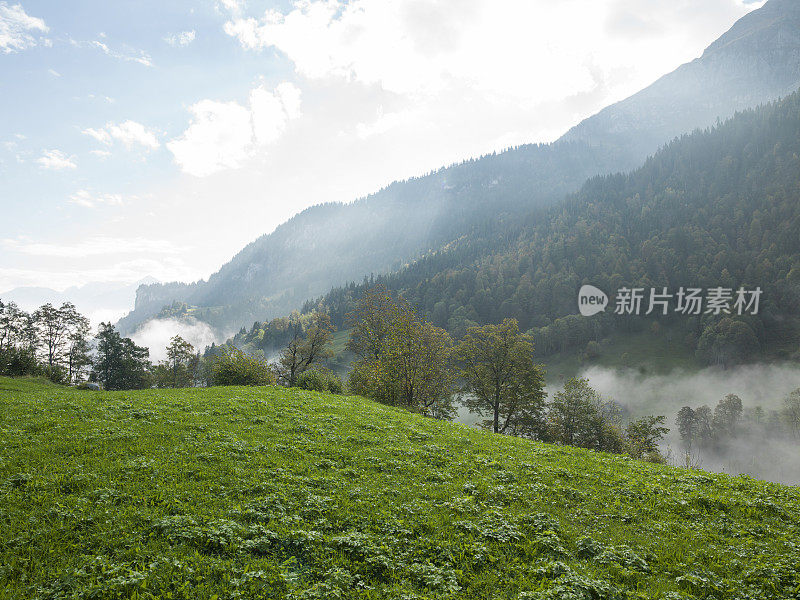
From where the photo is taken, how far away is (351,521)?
12578 millimetres

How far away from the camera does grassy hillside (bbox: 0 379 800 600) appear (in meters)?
9.68

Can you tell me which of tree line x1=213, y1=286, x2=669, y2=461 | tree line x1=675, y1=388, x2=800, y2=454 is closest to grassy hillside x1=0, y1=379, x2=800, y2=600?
tree line x1=213, y1=286, x2=669, y2=461

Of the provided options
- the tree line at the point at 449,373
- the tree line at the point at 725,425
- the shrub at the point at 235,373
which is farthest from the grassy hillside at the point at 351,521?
the tree line at the point at 725,425

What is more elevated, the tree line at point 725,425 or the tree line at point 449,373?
the tree line at point 449,373

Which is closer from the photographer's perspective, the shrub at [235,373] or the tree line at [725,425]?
the shrub at [235,373]

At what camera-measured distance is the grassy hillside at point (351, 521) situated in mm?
9680

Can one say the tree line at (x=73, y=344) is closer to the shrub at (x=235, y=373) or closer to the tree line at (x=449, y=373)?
the tree line at (x=449, y=373)

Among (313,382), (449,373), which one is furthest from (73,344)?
(449,373)

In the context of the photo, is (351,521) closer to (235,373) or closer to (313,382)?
(313,382)

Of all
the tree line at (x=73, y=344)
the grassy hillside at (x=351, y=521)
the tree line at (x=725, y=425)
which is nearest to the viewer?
the grassy hillside at (x=351, y=521)

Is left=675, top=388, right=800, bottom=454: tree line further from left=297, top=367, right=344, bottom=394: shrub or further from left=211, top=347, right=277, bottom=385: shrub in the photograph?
left=211, top=347, right=277, bottom=385: shrub

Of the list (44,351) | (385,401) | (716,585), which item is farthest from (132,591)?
(44,351)

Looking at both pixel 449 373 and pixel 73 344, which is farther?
pixel 73 344

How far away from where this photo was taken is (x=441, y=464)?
61.8 ft
